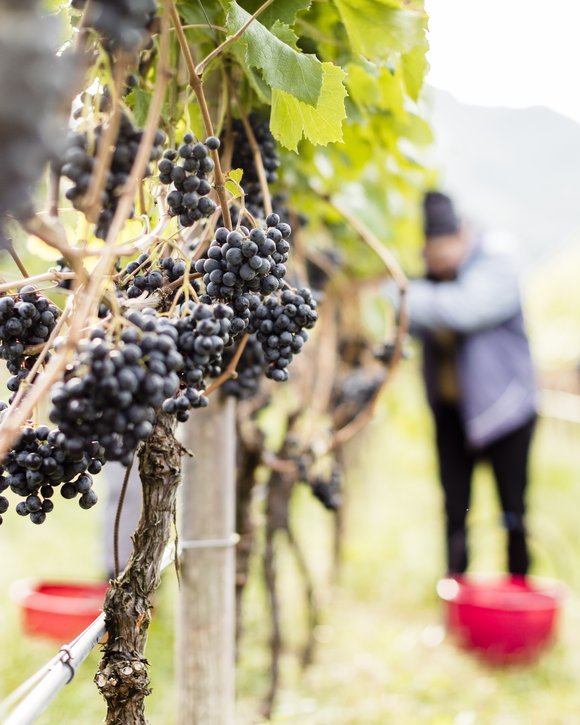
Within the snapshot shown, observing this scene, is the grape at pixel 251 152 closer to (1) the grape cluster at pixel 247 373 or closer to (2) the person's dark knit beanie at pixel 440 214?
(1) the grape cluster at pixel 247 373

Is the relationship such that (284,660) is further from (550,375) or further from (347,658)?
(550,375)

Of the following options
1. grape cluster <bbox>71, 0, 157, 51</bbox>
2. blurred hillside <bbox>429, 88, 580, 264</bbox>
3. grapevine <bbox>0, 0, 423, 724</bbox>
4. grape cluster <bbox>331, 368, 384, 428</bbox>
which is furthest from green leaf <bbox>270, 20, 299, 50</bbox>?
blurred hillside <bbox>429, 88, 580, 264</bbox>

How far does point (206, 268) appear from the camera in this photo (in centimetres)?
80

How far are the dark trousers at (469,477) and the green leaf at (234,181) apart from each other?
2.49 m

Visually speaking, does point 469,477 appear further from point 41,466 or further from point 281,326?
point 41,466

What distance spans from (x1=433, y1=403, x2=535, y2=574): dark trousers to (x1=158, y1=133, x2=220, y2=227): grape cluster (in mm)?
2579

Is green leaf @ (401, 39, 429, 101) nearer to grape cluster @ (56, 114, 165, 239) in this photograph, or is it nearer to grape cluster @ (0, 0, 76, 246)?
grape cluster @ (56, 114, 165, 239)

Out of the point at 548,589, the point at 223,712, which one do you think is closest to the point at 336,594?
the point at 548,589

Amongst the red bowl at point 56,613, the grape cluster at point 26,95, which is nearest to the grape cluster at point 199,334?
the grape cluster at point 26,95

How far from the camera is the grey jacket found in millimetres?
3119

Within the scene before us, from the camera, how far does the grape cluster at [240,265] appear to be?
2.58 ft

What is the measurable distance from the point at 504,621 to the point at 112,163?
8.40 ft

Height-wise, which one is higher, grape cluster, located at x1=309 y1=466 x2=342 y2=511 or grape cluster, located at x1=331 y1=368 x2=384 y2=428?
grape cluster, located at x1=331 y1=368 x2=384 y2=428

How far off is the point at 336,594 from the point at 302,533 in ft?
2.67
